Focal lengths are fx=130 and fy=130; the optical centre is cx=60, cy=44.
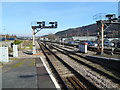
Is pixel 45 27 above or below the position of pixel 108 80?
above

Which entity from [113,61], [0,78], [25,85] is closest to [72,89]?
[25,85]

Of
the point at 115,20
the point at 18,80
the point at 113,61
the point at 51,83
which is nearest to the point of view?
the point at 51,83

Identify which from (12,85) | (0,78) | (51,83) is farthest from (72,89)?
(0,78)

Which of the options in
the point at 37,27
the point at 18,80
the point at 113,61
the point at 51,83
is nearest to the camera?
the point at 51,83

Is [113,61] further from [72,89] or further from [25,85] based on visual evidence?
[25,85]

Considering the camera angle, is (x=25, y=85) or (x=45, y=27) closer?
(x=25, y=85)

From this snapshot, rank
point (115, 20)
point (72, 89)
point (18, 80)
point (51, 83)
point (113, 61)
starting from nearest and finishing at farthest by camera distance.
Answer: point (72, 89) < point (51, 83) < point (18, 80) < point (113, 61) < point (115, 20)

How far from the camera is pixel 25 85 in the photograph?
614 centimetres

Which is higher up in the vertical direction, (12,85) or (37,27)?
(37,27)

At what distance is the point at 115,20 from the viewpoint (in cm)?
1805

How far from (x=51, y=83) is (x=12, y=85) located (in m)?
1.84

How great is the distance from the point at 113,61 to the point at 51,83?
7552 millimetres

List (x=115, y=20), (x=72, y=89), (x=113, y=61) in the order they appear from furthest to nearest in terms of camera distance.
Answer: (x=115, y=20) → (x=113, y=61) → (x=72, y=89)

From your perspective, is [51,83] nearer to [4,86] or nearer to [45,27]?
[4,86]
